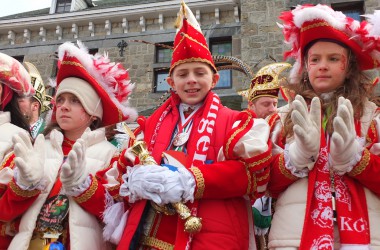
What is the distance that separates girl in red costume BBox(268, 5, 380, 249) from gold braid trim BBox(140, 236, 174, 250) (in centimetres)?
58

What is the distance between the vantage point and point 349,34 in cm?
241

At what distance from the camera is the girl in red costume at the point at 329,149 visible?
6.50ft

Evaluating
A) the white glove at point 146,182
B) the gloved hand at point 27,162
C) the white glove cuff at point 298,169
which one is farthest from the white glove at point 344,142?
the gloved hand at point 27,162

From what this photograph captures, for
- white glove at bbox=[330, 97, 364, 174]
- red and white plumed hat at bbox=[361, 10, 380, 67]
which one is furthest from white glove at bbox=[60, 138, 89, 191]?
red and white plumed hat at bbox=[361, 10, 380, 67]

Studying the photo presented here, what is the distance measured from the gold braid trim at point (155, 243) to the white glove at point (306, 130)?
2.86 feet

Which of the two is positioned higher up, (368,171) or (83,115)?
(83,115)

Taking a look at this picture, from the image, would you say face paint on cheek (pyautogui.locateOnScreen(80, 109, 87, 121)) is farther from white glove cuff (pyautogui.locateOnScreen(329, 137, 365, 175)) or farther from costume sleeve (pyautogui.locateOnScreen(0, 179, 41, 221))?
white glove cuff (pyautogui.locateOnScreen(329, 137, 365, 175))

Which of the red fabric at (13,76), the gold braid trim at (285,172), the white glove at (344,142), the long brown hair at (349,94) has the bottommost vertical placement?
the gold braid trim at (285,172)

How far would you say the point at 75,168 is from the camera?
7.88 feet

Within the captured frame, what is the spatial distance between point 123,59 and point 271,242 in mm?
10600

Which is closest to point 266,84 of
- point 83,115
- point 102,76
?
point 102,76

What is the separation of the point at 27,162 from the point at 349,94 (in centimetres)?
200

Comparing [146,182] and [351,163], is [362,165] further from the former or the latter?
[146,182]

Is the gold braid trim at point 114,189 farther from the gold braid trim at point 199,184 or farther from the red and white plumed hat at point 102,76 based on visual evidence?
the red and white plumed hat at point 102,76
